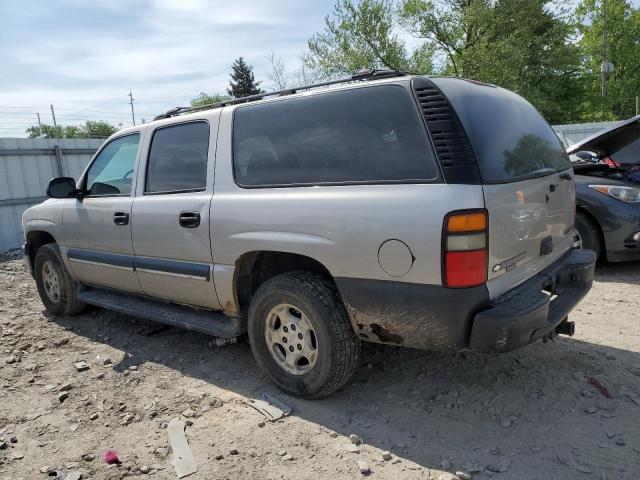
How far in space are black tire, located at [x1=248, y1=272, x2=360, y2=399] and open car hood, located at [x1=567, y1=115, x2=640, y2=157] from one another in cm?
470

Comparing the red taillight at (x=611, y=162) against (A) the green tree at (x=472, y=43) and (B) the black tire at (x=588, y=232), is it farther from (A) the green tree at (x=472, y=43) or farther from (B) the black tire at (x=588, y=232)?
(A) the green tree at (x=472, y=43)

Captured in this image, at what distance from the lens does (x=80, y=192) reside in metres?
4.71

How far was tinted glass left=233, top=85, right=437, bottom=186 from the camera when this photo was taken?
268cm

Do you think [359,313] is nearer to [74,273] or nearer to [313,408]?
[313,408]

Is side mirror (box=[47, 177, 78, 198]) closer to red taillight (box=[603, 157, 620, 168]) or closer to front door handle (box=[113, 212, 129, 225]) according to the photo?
front door handle (box=[113, 212, 129, 225])

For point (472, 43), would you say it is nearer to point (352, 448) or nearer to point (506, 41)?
point (506, 41)

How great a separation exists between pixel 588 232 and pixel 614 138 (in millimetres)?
1385

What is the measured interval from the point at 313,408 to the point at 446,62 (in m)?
29.2

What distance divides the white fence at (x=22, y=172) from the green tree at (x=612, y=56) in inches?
1262

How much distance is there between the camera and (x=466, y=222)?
8.04 ft

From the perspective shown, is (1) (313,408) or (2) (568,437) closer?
(2) (568,437)

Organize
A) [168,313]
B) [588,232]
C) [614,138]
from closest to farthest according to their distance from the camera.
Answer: [168,313], [588,232], [614,138]

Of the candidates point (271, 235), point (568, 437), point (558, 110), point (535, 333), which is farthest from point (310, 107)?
point (558, 110)

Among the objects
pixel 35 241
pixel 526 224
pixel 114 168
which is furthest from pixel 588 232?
pixel 35 241
